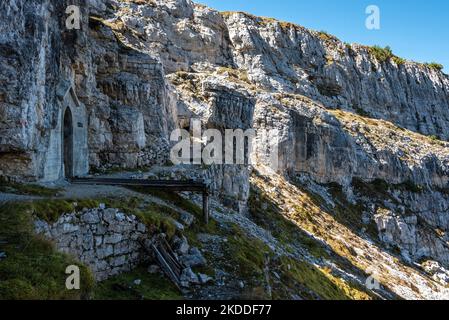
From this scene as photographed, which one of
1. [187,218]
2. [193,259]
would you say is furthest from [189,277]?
[187,218]

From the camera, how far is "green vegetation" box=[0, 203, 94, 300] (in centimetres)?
936

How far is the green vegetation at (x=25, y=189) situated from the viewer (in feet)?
52.0

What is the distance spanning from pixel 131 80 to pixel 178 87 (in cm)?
1918

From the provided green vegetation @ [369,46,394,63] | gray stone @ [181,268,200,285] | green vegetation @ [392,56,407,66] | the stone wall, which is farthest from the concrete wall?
green vegetation @ [392,56,407,66]

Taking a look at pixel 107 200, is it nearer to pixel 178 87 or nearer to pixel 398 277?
pixel 398 277

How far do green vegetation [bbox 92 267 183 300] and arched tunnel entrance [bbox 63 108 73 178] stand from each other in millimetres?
11030

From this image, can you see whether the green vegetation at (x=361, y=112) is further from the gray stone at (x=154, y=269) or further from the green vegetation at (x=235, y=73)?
the gray stone at (x=154, y=269)

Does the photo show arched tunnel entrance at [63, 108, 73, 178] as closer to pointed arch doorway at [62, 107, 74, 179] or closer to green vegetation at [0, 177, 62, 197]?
pointed arch doorway at [62, 107, 74, 179]

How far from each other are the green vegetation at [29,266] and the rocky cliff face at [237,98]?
219 inches

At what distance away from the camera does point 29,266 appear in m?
10.3

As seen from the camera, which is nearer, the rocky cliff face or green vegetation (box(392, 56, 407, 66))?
the rocky cliff face

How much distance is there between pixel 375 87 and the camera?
94.6 metres

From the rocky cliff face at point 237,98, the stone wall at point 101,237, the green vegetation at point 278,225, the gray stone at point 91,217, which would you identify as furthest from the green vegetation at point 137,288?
Answer: the green vegetation at point 278,225
